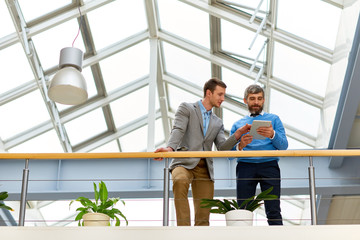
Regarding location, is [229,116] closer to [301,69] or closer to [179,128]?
[301,69]

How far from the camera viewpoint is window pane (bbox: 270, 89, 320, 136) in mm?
8320

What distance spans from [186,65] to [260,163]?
560 centimetres

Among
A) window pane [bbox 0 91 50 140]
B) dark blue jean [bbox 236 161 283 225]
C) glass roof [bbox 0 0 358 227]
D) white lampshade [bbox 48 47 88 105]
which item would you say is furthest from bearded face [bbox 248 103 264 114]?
window pane [bbox 0 91 50 140]

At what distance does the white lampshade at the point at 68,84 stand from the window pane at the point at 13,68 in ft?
13.0

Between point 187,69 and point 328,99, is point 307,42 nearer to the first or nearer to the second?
point 328,99

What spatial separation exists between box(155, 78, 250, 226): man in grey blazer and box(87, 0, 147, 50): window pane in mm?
4408

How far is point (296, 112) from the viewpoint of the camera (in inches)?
339

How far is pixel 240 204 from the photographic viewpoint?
399 centimetres

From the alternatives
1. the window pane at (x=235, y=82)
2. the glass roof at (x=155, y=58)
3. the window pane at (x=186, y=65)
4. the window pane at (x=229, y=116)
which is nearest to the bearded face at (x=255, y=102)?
the glass roof at (x=155, y=58)

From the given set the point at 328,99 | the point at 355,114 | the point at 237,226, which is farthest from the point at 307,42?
the point at 237,226

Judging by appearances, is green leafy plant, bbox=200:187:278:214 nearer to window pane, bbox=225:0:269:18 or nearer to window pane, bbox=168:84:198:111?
window pane, bbox=225:0:269:18

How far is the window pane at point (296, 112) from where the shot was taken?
8.32 m

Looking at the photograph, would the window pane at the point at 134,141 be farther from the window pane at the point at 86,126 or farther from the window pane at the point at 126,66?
the window pane at the point at 126,66

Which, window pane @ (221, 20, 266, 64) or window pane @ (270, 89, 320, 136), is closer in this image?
window pane @ (221, 20, 266, 64)
